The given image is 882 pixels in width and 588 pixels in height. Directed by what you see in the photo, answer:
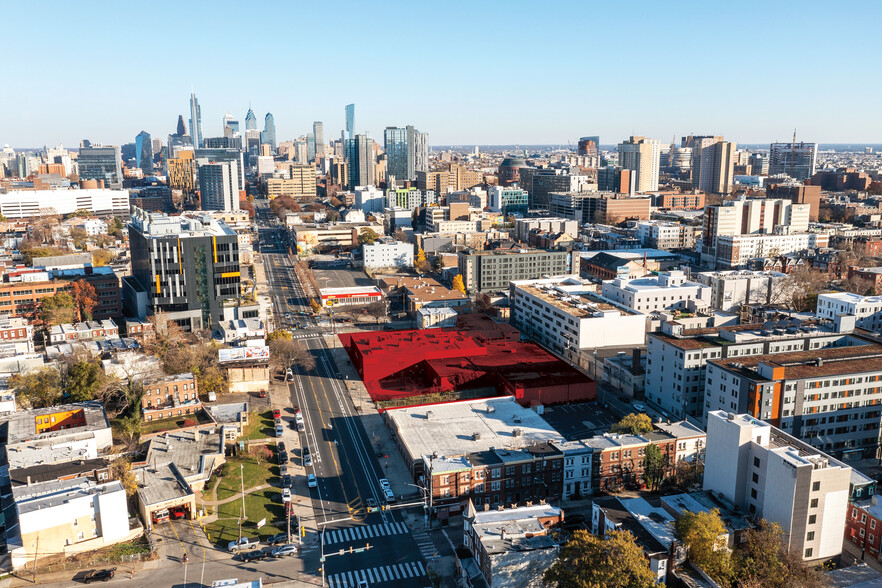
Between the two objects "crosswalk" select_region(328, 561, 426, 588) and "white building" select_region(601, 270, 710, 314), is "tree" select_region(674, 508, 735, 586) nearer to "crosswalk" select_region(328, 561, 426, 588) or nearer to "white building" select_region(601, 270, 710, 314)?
"crosswalk" select_region(328, 561, 426, 588)

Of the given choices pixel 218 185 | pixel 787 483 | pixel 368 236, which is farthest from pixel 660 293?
pixel 218 185

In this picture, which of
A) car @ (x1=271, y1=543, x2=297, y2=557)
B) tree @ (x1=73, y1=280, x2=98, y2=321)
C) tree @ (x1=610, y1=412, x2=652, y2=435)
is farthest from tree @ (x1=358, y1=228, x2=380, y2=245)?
car @ (x1=271, y1=543, x2=297, y2=557)

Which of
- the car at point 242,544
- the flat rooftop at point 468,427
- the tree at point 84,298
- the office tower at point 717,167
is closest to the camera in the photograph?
the car at point 242,544

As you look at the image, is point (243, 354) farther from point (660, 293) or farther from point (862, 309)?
point (862, 309)

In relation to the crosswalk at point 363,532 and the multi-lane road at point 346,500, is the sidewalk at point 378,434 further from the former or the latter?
the crosswalk at point 363,532

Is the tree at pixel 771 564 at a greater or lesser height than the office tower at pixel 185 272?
lesser

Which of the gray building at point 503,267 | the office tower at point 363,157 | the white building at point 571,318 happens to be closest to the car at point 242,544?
the white building at point 571,318

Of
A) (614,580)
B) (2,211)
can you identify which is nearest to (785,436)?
(614,580)
